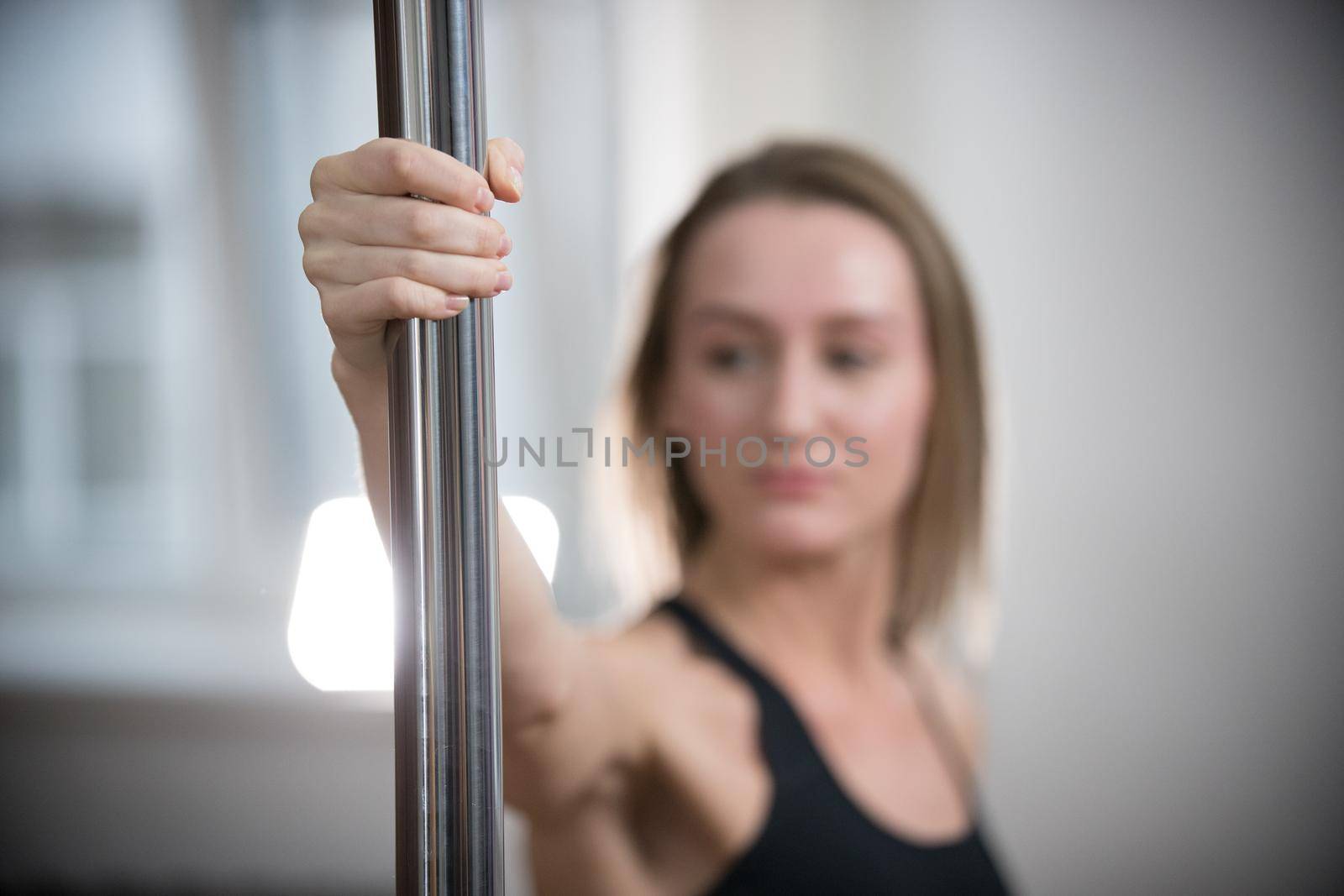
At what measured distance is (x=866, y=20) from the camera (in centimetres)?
75

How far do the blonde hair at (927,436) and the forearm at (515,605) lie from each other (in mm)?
216

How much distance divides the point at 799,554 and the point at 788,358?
0.19 meters

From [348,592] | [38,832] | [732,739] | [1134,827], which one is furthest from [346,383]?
[1134,827]

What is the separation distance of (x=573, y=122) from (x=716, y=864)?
64 centimetres

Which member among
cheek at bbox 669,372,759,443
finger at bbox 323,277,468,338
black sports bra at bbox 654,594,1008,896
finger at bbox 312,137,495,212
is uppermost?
finger at bbox 312,137,495,212

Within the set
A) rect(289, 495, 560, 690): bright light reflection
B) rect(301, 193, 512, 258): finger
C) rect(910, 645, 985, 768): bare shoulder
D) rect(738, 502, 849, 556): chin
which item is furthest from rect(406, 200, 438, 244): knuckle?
rect(910, 645, 985, 768): bare shoulder

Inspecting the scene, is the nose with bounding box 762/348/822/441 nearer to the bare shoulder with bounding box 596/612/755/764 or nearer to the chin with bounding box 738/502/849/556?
the chin with bounding box 738/502/849/556

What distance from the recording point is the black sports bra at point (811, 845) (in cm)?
74

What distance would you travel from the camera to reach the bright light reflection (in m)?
0.68

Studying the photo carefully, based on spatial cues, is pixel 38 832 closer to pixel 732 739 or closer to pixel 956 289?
pixel 732 739

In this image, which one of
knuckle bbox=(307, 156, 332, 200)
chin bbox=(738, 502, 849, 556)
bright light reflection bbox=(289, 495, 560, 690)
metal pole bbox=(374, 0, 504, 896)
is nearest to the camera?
metal pole bbox=(374, 0, 504, 896)

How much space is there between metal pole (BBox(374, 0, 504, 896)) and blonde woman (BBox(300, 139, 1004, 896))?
1.65 ft

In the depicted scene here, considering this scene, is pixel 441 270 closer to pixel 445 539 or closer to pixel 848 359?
pixel 445 539

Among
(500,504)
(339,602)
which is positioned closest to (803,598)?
(339,602)
